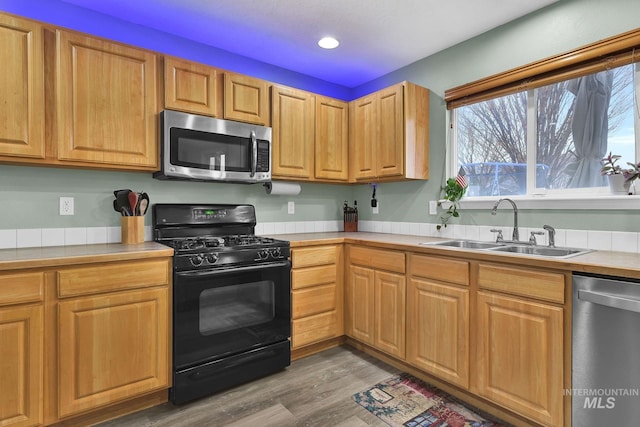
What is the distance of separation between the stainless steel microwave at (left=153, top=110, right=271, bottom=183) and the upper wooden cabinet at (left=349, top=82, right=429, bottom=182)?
0.90 metres

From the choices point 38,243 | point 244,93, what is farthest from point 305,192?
point 38,243

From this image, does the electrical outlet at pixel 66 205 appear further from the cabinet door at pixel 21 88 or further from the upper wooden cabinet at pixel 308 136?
the upper wooden cabinet at pixel 308 136

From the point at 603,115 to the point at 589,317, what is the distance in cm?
131

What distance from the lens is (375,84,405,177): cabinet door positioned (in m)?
2.82

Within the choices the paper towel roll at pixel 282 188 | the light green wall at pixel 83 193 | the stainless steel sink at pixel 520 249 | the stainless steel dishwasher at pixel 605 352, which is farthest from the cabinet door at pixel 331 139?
the stainless steel dishwasher at pixel 605 352

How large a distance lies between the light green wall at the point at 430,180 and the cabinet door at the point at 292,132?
359mm

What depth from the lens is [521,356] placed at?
177 cm

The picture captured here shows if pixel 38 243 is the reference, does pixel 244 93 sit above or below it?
above

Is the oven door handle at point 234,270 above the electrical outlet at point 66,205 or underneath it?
underneath

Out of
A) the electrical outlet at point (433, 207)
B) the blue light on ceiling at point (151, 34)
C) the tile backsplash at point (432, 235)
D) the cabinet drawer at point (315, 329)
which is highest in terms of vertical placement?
the blue light on ceiling at point (151, 34)

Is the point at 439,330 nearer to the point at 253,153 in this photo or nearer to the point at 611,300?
the point at 611,300

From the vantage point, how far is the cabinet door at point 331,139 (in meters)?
3.13

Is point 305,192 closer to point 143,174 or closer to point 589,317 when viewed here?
point 143,174

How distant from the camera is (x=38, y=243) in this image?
215 cm
